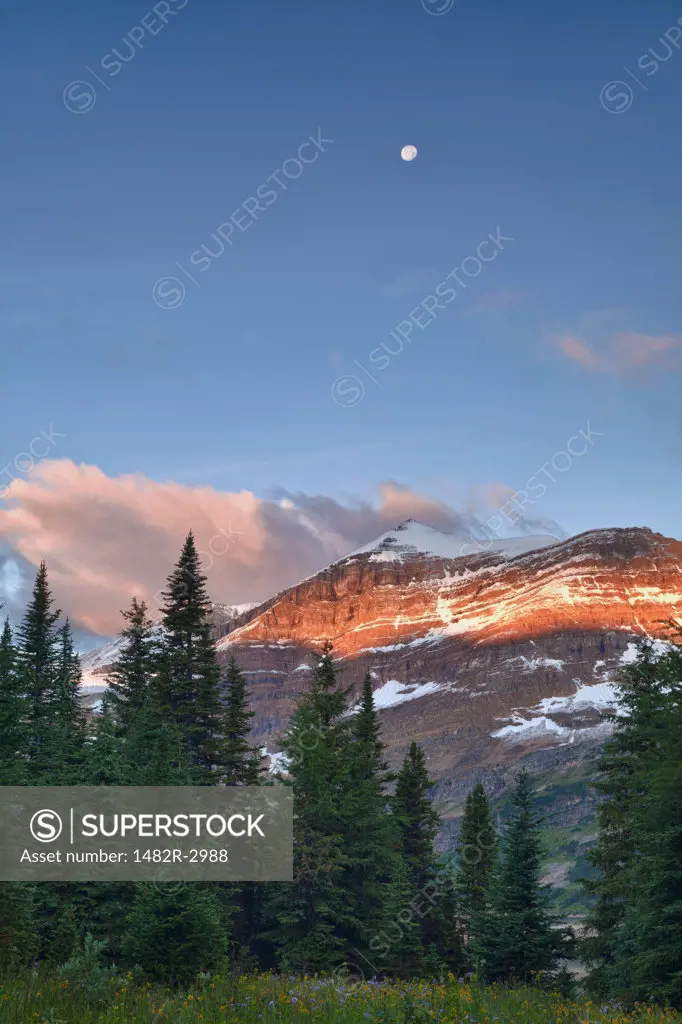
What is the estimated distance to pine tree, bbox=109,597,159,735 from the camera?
52250mm

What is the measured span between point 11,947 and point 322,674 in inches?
1282

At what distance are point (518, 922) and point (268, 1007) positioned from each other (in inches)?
978

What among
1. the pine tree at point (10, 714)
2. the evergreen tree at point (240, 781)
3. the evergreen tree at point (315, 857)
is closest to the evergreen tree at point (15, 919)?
the pine tree at point (10, 714)

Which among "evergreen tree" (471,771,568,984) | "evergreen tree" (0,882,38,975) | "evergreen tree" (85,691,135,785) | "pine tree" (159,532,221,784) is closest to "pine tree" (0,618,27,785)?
"evergreen tree" (85,691,135,785)

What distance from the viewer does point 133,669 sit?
5516cm

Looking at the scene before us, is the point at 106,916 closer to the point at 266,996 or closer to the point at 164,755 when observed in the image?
the point at 164,755

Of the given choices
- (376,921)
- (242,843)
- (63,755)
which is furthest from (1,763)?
(376,921)

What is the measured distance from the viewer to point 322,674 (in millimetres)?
50656

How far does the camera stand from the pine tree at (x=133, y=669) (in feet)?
171

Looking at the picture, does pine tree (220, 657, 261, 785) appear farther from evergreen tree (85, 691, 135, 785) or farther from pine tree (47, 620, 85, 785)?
evergreen tree (85, 691, 135, 785)

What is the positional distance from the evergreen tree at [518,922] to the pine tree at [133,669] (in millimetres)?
23936

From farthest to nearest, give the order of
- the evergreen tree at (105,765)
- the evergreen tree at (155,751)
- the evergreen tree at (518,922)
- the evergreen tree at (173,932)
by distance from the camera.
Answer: the evergreen tree at (518,922)
the evergreen tree at (105,765)
the evergreen tree at (155,751)
the evergreen tree at (173,932)

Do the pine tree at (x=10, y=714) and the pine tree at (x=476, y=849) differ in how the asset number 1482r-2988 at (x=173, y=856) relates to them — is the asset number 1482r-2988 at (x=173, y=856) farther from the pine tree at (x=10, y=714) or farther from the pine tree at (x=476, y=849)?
the pine tree at (x=476, y=849)

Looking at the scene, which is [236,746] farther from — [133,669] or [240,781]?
[133,669]
